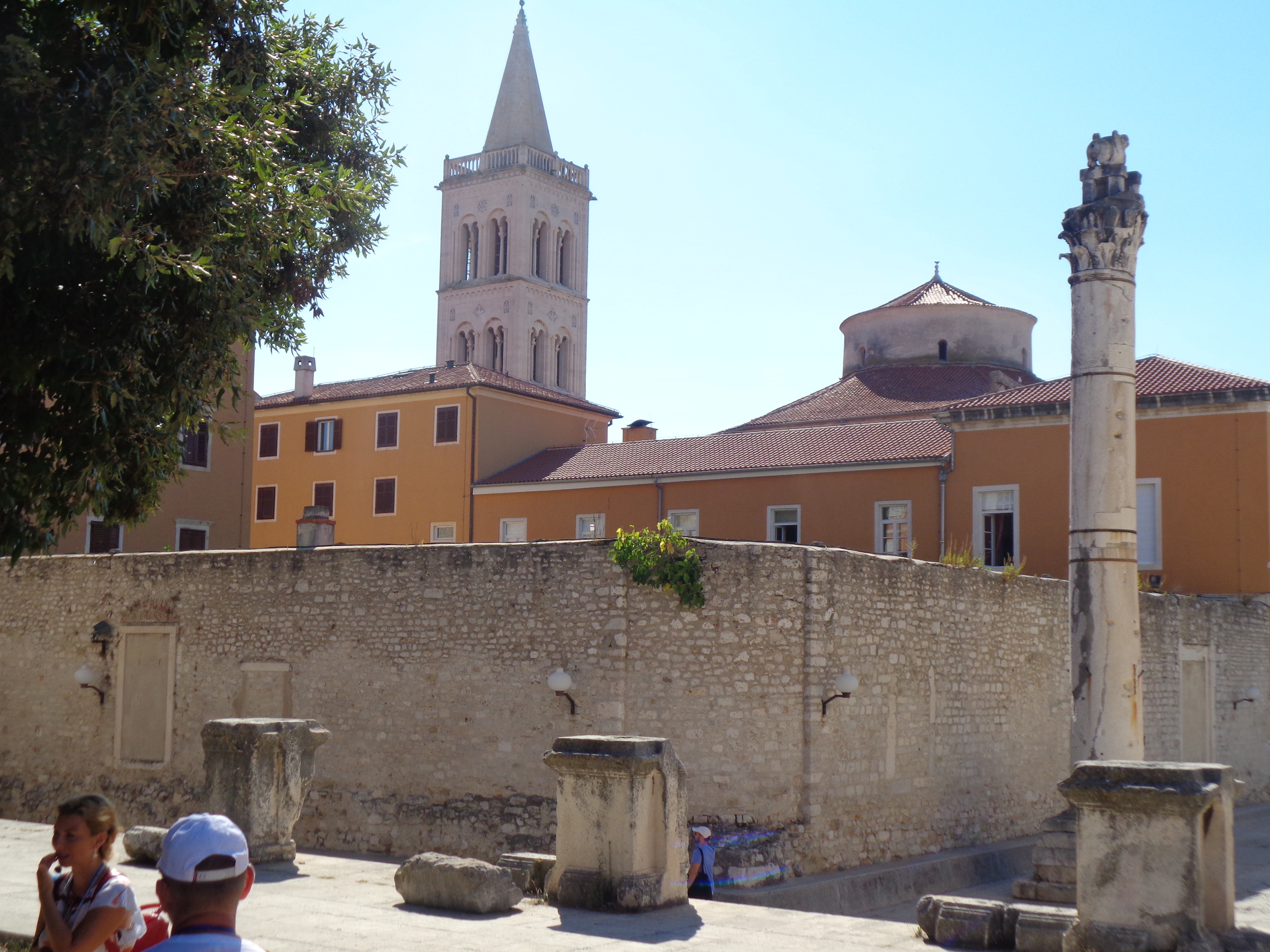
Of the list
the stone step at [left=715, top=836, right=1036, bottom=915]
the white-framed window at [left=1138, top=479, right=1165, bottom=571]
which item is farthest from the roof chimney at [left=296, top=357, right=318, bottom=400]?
the stone step at [left=715, top=836, right=1036, bottom=915]

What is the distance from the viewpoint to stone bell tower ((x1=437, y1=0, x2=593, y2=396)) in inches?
2808

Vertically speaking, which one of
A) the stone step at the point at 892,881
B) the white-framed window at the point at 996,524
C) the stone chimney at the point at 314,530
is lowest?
the stone step at the point at 892,881

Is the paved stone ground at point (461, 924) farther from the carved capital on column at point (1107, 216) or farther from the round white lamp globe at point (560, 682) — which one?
the carved capital on column at point (1107, 216)

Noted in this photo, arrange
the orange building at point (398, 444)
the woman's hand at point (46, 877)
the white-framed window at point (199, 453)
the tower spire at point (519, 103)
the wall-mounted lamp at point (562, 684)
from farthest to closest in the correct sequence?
the tower spire at point (519, 103) → the orange building at point (398, 444) → the white-framed window at point (199, 453) → the wall-mounted lamp at point (562, 684) → the woman's hand at point (46, 877)

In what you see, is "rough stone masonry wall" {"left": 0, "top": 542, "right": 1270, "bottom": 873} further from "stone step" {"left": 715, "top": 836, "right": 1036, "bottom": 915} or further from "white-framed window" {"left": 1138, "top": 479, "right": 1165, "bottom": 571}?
"white-framed window" {"left": 1138, "top": 479, "right": 1165, "bottom": 571}

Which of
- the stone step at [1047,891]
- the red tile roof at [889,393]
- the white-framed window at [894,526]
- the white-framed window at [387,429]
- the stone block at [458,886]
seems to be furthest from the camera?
the white-framed window at [387,429]

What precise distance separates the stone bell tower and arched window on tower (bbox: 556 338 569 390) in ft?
0.16

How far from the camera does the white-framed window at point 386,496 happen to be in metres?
37.8

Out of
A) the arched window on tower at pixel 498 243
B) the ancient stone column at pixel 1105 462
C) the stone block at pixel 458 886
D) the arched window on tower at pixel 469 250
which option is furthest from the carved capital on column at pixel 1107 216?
the arched window on tower at pixel 469 250

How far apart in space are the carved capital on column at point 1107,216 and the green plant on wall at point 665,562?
18.6 ft

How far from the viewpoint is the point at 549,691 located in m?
15.7

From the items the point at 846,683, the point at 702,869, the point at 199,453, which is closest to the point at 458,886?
the point at 702,869

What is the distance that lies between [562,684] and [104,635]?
7.80 meters

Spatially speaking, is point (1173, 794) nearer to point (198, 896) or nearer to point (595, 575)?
point (198, 896)
